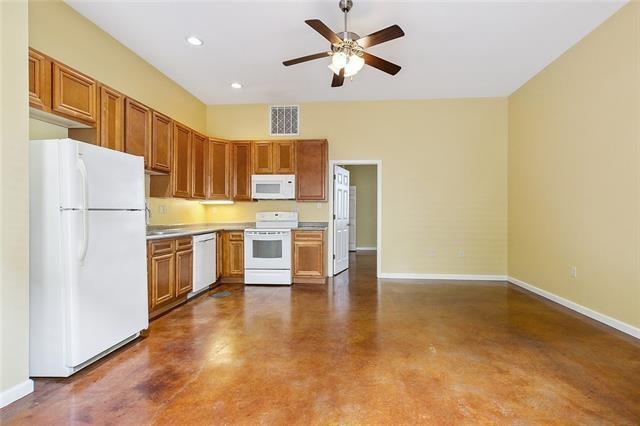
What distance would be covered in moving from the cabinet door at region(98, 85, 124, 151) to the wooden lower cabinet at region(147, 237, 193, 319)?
40.8 inches

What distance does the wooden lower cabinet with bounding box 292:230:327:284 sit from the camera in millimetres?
5215


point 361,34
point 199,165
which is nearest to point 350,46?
point 361,34

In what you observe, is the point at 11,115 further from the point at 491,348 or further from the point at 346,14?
the point at 491,348

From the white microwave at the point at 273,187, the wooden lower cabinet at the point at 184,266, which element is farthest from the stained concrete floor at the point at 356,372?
the white microwave at the point at 273,187

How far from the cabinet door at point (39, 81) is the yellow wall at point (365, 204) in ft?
26.2

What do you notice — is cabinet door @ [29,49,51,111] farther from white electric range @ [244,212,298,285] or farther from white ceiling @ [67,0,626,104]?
white electric range @ [244,212,298,285]

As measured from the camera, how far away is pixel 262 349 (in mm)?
2740

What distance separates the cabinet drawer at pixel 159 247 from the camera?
3378 millimetres

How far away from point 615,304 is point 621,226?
0.78 m

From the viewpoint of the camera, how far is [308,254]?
5238 mm

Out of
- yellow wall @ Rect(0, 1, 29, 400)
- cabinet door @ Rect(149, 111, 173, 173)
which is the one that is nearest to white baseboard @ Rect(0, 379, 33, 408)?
yellow wall @ Rect(0, 1, 29, 400)

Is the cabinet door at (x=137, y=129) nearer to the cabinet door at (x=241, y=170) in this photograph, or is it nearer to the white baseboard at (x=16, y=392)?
the cabinet door at (x=241, y=170)

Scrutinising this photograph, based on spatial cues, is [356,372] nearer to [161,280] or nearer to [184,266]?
[161,280]

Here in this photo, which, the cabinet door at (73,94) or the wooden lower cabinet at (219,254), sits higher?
the cabinet door at (73,94)
